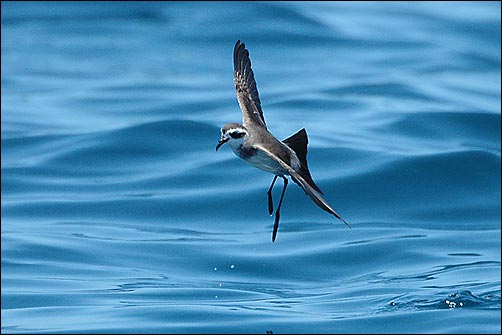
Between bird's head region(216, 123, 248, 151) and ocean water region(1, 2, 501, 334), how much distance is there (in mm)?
2759

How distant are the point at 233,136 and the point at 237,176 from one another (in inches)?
343

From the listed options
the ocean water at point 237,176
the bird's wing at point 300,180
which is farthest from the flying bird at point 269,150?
the ocean water at point 237,176

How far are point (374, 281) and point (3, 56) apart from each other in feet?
52.0

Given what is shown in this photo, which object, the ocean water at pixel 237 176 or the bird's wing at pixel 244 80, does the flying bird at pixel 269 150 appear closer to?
the bird's wing at pixel 244 80

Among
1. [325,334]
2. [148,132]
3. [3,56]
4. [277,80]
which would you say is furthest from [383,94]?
[325,334]

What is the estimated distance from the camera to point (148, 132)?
17453 mm

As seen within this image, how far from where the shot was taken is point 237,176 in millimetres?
15375

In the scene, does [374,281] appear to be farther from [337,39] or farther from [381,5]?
[381,5]

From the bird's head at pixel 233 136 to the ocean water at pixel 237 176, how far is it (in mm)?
2759

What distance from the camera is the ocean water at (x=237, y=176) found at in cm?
1022

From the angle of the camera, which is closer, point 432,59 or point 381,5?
point 432,59

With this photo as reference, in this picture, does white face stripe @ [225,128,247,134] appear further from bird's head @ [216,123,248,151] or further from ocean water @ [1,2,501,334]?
ocean water @ [1,2,501,334]

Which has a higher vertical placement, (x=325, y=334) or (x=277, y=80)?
(x=277, y=80)

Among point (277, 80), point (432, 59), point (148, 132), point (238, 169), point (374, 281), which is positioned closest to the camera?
point (374, 281)
